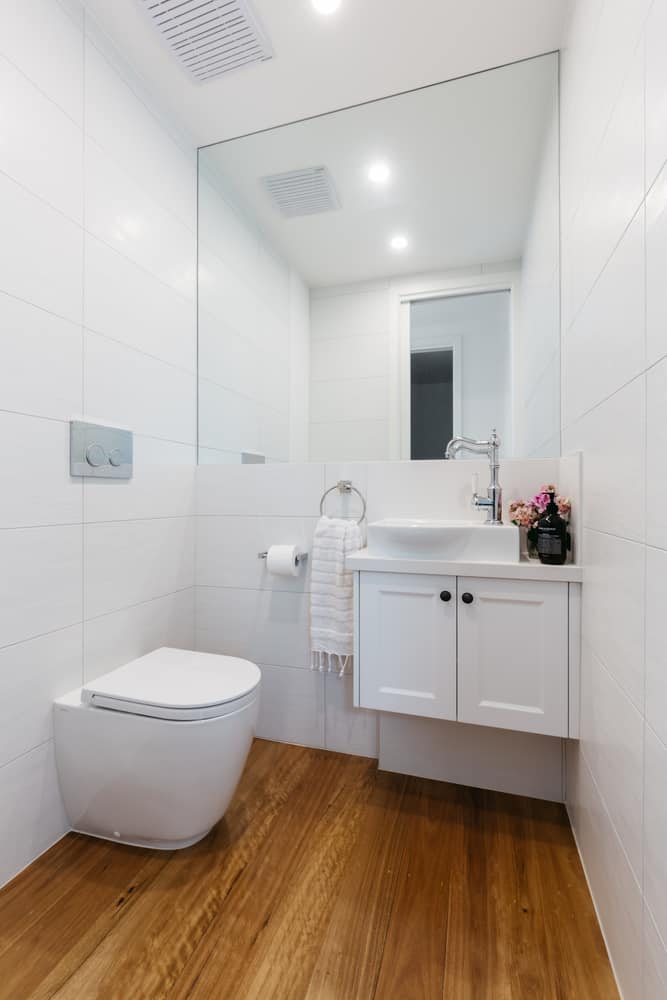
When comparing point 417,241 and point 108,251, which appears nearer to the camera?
point 108,251

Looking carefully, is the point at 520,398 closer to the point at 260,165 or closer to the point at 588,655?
the point at 588,655

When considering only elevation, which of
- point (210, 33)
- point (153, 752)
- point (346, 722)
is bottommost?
point (346, 722)

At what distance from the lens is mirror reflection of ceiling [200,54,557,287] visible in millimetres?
1804

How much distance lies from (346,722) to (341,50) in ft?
7.84

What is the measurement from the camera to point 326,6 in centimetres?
148

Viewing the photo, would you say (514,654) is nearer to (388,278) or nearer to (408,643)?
(408,643)

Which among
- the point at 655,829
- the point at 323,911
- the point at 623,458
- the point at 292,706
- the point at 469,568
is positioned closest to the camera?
the point at 655,829

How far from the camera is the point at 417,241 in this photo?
1991mm

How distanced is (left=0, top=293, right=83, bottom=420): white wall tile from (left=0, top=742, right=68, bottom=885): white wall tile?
0.95m

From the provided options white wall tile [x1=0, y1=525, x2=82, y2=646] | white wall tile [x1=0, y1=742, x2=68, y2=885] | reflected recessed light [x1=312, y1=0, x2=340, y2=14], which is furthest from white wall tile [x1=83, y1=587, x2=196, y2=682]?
reflected recessed light [x1=312, y1=0, x2=340, y2=14]

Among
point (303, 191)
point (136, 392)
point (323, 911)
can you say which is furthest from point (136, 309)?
point (323, 911)

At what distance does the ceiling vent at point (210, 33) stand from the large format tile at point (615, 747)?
2.12m

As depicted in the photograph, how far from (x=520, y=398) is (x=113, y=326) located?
4.84ft

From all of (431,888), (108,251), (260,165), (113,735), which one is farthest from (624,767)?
(260,165)
